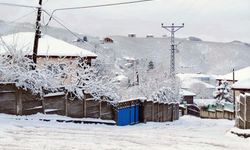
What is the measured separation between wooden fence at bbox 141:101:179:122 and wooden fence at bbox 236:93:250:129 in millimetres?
14085

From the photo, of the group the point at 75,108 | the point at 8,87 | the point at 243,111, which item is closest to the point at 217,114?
the point at 75,108

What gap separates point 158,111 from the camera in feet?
134

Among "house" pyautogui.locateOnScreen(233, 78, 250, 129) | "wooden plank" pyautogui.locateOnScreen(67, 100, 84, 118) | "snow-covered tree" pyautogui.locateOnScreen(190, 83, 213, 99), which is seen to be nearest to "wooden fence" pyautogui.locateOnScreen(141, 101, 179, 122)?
"wooden plank" pyautogui.locateOnScreen(67, 100, 84, 118)

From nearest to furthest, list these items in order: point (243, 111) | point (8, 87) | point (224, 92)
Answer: point (8, 87)
point (243, 111)
point (224, 92)

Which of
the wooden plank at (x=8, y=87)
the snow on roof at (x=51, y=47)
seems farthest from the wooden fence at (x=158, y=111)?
the wooden plank at (x=8, y=87)

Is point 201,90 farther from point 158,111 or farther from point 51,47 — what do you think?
point 51,47

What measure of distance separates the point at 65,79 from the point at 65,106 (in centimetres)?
351

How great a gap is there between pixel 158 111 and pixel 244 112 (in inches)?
797

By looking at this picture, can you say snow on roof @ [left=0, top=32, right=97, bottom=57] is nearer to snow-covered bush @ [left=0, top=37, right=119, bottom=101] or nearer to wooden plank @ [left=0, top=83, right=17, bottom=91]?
snow-covered bush @ [left=0, top=37, right=119, bottom=101]

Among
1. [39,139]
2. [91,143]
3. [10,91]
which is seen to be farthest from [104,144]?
[10,91]

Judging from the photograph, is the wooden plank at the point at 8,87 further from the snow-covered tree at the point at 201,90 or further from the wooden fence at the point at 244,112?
the snow-covered tree at the point at 201,90

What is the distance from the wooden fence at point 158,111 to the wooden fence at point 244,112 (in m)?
14.1

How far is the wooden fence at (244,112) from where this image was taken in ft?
66.5

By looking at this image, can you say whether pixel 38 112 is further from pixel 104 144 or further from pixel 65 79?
pixel 104 144
